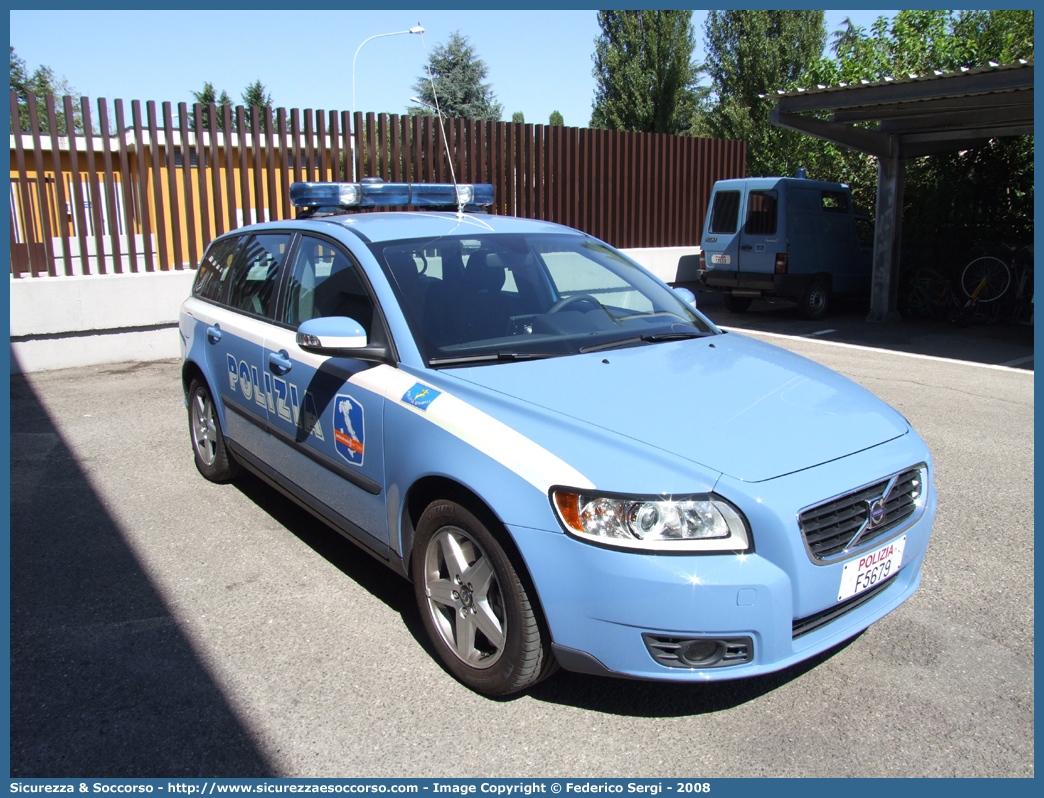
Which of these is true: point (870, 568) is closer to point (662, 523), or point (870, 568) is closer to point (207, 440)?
point (662, 523)

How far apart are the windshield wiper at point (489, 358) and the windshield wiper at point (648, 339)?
15cm

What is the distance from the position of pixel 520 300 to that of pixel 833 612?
5.89 ft

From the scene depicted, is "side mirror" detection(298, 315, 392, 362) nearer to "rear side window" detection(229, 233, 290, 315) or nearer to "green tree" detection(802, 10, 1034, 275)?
"rear side window" detection(229, 233, 290, 315)

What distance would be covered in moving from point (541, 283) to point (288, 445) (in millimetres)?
1408

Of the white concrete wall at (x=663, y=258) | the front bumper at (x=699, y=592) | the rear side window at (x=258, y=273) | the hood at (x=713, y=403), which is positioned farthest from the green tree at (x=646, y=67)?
the front bumper at (x=699, y=592)

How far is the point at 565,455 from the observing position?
248 centimetres

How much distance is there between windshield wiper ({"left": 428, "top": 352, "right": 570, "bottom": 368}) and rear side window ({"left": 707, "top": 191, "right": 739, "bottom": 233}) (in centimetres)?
1058

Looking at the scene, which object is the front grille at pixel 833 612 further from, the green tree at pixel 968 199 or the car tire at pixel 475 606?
the green tree at pixel 968 199

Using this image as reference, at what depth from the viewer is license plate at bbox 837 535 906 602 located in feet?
8.30

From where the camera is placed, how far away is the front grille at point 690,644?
2373mm

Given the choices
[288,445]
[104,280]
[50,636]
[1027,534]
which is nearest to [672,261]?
[104,280]

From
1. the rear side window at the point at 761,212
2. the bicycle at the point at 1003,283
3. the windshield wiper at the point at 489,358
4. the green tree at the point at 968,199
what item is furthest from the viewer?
the green tree at the point at 968,199

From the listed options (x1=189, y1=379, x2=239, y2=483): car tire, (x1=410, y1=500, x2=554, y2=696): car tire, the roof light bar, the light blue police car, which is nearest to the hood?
the light blue police car

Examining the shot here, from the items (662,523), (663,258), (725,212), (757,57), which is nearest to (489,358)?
(662,523)
